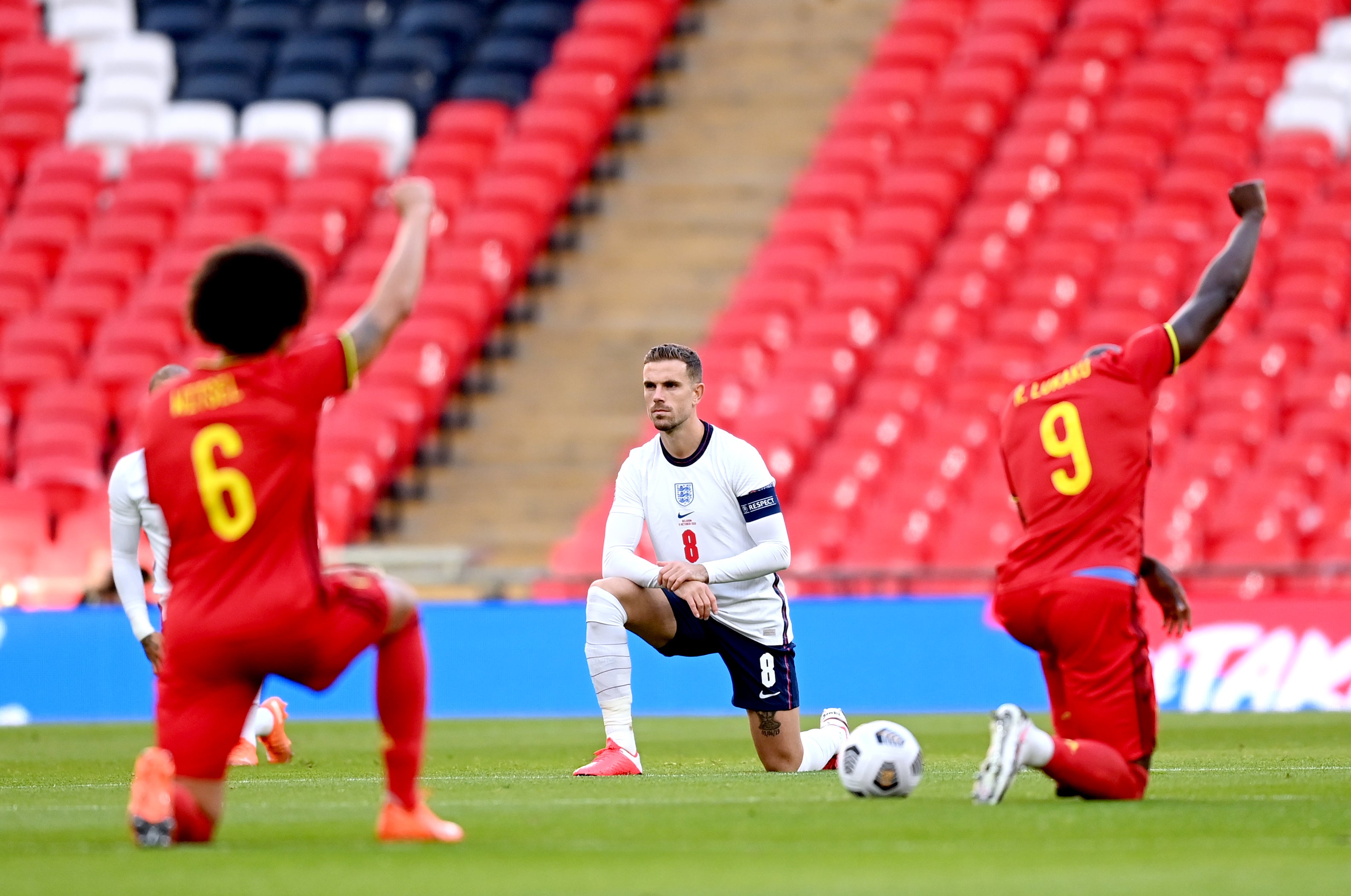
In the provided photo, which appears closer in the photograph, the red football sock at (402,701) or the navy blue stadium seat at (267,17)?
the red football sock at (402,701)

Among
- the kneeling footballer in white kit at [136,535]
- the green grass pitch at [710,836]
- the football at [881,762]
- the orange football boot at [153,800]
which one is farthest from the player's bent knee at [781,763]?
the orange football boot at [153,800]

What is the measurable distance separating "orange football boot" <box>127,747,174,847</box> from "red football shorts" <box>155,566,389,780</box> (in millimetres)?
72

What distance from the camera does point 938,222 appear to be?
22062 mm

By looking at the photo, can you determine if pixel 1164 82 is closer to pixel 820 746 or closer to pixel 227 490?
pixel 820 746

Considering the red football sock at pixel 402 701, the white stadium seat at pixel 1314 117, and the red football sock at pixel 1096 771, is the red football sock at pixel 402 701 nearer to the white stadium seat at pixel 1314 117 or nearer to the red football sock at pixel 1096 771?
the red football sock at pixel 1096 771

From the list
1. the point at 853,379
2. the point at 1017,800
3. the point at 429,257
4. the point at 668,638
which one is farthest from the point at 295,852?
the point at 429,257

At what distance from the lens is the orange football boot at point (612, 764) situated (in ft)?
30.0

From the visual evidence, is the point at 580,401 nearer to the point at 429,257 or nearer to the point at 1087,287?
the point at 429,257

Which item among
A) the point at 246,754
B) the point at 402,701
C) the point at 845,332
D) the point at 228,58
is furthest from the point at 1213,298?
the point at 228,58

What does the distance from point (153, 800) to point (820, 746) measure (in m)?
4.30

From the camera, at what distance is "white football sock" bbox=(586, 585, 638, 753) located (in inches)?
364

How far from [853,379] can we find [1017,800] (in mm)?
13056

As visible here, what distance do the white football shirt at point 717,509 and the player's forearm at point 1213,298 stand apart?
106 inches

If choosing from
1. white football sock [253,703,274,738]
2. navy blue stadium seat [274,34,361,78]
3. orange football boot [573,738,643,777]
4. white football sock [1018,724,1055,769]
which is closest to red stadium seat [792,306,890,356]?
navy blue stadium seat [274,34,361,78]
